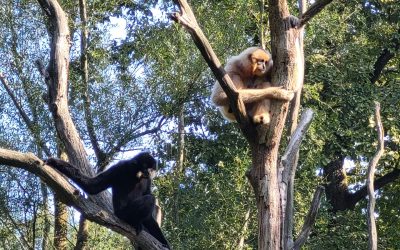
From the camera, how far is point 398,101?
1716 centimetres

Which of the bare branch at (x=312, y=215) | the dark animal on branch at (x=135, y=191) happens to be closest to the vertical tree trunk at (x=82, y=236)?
the dark animal on branch at (x=135, y=191)

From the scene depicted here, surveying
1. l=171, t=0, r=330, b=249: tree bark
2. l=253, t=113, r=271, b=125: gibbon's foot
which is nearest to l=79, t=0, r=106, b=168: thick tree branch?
l=253, t=113, r=271, b=125: gibbon's foot

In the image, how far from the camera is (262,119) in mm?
7305

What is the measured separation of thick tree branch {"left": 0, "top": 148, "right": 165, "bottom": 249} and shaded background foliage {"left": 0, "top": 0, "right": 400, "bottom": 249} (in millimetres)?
5520

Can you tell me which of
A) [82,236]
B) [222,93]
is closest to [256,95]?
[222,93]

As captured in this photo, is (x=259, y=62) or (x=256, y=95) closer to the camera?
(x=256, y=95)

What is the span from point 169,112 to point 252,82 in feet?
19.3

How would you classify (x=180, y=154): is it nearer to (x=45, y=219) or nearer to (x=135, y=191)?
(x=45, y=219)

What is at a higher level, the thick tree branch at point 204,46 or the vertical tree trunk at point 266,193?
the thick tree branch at point 204,46

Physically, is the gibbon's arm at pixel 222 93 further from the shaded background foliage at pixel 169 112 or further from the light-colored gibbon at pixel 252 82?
the shaded background foliage at pixel 169 112

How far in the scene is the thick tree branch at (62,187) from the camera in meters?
6.74

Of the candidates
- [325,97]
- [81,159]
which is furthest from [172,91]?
[81,159]

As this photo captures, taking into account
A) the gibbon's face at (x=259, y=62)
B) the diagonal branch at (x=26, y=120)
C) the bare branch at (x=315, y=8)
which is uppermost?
the diagonal branch at (x=26, y=120)

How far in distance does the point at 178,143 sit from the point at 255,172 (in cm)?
761
